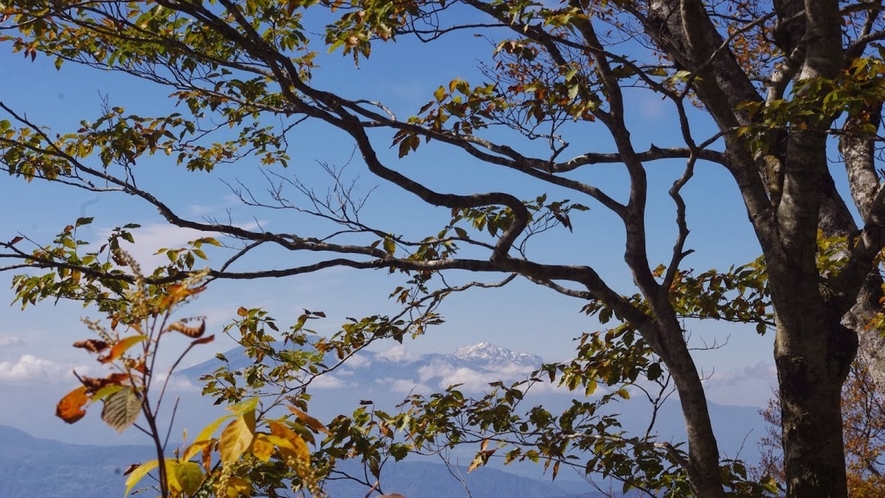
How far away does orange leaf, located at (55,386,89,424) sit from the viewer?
122cm

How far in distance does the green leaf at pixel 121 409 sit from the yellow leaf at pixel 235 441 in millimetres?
244

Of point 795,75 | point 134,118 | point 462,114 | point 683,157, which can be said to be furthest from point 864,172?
point 134,118

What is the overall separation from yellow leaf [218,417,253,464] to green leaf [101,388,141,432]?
0.24 metres

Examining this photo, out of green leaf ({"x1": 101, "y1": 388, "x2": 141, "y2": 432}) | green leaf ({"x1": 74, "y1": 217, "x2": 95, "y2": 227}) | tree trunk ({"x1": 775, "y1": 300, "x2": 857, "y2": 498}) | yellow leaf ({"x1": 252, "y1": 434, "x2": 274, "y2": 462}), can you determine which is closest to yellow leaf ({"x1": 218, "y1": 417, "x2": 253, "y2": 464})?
yellow leaf ({"x1": 252, "y1": 434, "x2": 274, "y2": 462})

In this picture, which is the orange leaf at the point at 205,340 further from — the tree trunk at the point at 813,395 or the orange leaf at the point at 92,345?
the tree trunk at the point at 813,395

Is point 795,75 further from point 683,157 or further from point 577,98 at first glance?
point 577,98

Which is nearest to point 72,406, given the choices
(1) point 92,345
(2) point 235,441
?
(1) point 92,345

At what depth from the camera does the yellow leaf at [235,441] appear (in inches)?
53.3

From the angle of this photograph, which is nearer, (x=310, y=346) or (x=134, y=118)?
(x=134, y=118)

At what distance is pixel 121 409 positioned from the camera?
3.76 feet

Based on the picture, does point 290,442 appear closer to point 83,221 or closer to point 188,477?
point 188,477

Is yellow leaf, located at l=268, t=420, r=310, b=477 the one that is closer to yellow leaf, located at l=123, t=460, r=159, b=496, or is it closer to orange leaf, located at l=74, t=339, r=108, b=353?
yellow leaf, located at l=123, t=460, r=159, b=496

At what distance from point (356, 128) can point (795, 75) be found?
3.82 meters

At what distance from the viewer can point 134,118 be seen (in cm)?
615
